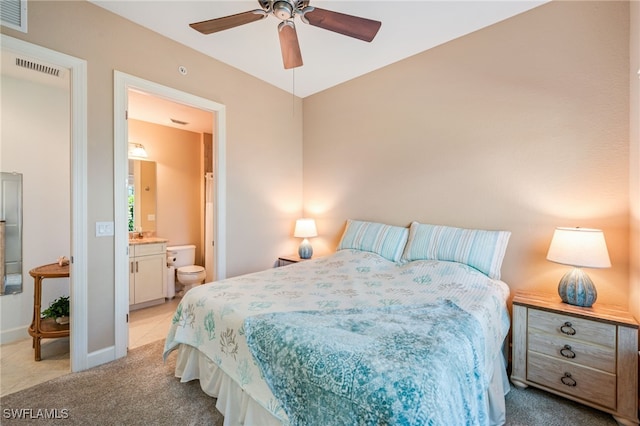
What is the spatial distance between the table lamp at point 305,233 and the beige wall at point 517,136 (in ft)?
2.25

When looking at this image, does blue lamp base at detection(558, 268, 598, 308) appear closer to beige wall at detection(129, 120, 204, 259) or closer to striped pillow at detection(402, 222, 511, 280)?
striped pillow at detection(402, 222, 511, 280)

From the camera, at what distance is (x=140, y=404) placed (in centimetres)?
174

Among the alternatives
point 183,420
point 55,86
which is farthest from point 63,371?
point 55,86

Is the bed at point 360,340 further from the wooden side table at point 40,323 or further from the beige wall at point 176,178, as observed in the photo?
the beige wall at point 176,178

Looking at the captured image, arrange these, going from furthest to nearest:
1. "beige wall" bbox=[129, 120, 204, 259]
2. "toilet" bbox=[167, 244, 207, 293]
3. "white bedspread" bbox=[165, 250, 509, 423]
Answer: "beige wall" bbox=[129, 120, 204, 259] < "toilet" bbox=[167, 244, 207, 293] < "white bedspread" bbox=[165, 250, 509, 423]

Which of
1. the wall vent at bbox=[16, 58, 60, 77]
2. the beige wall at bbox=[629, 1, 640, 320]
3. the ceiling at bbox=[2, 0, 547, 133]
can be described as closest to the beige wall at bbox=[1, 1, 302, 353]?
the ceiling at bbox=[2, 0, 547, 133]

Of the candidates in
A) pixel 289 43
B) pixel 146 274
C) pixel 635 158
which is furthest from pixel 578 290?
pixel 146 274

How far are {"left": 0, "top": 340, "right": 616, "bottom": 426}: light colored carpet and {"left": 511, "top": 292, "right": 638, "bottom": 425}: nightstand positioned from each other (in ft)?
0.36

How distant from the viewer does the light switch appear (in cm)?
217

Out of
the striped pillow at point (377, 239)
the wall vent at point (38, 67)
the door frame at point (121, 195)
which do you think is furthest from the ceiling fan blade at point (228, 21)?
the striped pillow at point (377, 239)

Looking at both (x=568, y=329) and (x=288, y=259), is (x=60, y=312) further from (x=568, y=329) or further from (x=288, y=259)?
(x=568, y=329)

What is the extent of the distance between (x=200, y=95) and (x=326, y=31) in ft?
4.72

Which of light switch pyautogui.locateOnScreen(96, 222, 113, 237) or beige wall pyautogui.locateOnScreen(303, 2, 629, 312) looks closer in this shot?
beige wall pyautogui.locateOnScreen(303, 2, 629, 312)

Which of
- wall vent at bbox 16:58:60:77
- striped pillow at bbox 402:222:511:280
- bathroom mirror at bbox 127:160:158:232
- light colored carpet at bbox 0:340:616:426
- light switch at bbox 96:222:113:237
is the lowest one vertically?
light colored carpet at bbox 0:340:616:426
